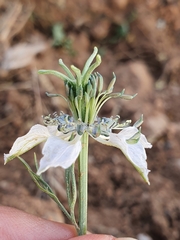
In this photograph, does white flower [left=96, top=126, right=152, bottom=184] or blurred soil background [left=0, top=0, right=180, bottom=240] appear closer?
white flower [left=96, top=126, right=152, bottom=184]

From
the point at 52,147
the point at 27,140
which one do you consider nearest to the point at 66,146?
the point at 52,147

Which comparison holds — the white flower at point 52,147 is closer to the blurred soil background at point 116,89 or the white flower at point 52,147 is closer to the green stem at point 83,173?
the green stem at point 83,173

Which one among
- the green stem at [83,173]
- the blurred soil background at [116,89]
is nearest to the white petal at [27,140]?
the green stem at [83,173]

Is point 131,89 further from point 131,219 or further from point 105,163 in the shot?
point 131,219

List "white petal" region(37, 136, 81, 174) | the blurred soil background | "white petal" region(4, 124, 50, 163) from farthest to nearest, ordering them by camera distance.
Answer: the blurred soil background, "white petal" region(4, 124, 50, 163), "white petal" region(37, 136, 81, 174)

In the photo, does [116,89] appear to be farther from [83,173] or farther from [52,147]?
[52,147]

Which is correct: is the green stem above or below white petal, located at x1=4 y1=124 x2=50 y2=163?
below

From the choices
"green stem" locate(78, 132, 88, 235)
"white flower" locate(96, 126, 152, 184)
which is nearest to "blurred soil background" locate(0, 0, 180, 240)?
"green stem" locate(78, 132, 88, 235)

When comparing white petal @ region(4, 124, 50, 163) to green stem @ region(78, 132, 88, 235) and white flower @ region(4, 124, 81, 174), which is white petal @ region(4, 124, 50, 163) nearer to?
white flower @ region(4, 124, 81, 174)
